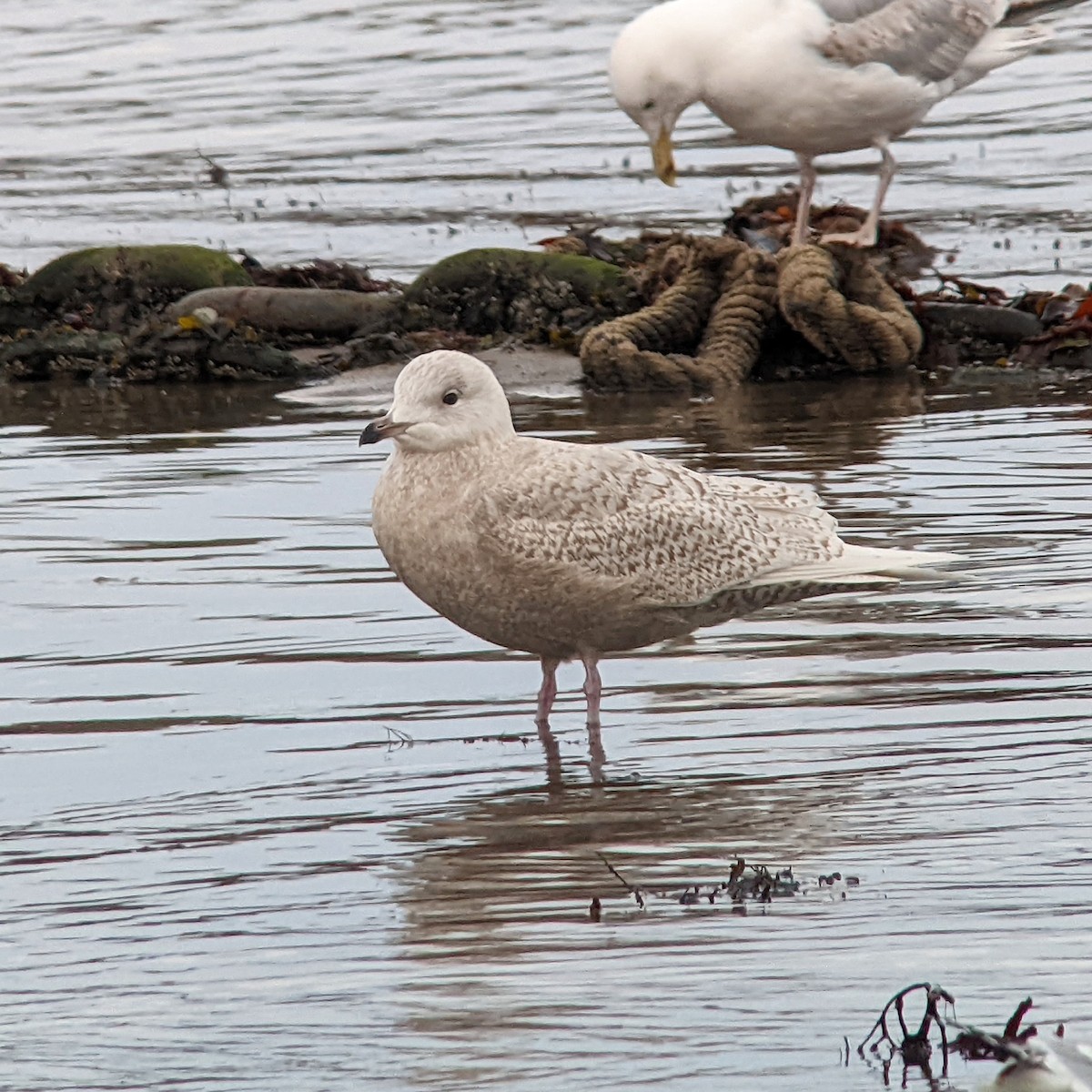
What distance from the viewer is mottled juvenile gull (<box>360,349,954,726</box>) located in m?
5.37

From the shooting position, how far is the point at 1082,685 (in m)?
5.50

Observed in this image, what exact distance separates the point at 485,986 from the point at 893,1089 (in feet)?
2.66

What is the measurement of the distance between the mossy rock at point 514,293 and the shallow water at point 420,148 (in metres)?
1.92

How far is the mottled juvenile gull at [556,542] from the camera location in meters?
5.37

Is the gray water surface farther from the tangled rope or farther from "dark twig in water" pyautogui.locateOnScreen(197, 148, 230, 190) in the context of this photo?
"dark twig in water" pyautogui.locateOnScreen(197, 148, 230, 190)

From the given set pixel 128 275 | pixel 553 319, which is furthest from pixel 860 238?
pixel 128 275

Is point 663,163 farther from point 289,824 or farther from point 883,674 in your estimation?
point 289,824

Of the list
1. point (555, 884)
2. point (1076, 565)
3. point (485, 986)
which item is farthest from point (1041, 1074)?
point (1076, 565)

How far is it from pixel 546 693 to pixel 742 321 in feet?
15.6

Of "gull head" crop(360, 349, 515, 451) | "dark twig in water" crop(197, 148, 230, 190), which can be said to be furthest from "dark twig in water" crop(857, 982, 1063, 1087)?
"dark twig in water" crop(197, 148, 230, 190)

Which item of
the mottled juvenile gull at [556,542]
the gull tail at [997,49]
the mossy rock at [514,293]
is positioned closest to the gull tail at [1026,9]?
the gull tail at [997,49]

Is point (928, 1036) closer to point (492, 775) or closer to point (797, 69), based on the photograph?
point (492, 775)

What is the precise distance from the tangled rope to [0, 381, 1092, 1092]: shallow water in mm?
1889

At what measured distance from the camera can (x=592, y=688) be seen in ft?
17.9
